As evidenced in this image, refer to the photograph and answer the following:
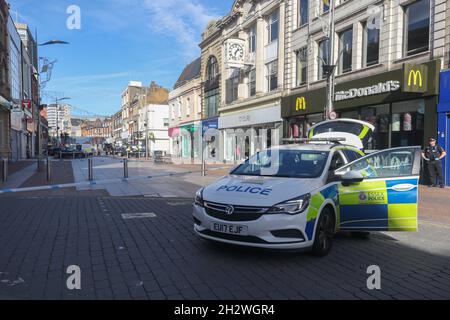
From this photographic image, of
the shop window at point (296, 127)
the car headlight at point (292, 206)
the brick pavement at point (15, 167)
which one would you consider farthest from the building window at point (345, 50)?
the brick pavement at point (15, 167)

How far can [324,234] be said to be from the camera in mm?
5453

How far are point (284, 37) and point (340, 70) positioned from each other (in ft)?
20.4

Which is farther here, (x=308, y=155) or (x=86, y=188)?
(x=86, y=188)

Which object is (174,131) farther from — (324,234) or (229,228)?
(229,228)

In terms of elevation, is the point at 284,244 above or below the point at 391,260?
above

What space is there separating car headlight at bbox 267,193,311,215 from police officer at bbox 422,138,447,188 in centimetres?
1052

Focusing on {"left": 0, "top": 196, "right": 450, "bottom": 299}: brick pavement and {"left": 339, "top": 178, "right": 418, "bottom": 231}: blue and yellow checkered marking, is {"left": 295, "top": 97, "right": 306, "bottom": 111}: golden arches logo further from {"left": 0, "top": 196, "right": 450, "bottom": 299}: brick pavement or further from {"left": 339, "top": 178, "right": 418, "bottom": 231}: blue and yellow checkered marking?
{"left": 339, "top": 178, "right": 418, "bottom": 231}: blue and yellow checkered marking

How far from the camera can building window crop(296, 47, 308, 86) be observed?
22939mm

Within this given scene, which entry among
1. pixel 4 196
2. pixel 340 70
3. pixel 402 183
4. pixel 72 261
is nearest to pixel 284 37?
pixel 340 70

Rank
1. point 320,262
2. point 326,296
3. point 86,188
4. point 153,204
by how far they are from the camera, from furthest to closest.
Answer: point 86,188 → point 153,204 → point 320,262 → point 326,296

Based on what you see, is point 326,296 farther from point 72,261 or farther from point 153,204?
point 153,204

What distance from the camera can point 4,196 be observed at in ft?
38.0

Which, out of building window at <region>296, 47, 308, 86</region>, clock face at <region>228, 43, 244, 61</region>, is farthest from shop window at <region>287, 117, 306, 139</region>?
clock face at <region>228, 43, 244, 61</region>

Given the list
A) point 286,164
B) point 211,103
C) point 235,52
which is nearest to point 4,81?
point 235,52
